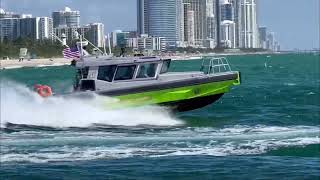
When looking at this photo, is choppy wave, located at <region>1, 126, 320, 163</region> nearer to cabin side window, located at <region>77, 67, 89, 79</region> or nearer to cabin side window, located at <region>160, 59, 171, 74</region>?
cabin side window, located at <region>160, 59, 171, 74</region>

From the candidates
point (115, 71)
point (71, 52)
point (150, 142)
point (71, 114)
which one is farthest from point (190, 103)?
point (150, 142)

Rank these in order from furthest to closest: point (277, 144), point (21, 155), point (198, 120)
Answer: point (198, 120) < point (277, 144) < point (21, 155)

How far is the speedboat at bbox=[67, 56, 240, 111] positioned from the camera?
82.3ft

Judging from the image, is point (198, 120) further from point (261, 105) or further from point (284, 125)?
point (261, 105)

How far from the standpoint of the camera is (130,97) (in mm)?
25062

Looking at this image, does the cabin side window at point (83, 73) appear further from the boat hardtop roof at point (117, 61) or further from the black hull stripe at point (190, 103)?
the black hull stripe at point (190, 103)

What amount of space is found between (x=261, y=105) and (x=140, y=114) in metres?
11.5

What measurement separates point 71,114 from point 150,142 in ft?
17.5

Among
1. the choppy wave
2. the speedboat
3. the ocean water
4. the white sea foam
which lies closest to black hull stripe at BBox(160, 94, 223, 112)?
the speedboat

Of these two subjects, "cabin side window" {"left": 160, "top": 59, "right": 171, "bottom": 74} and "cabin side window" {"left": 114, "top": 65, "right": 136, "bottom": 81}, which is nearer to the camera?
"cabin side window" {"left": 114, "top": 65, "right": 136, "bottom": 81}

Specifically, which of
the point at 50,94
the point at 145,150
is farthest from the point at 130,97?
the point at 145,150

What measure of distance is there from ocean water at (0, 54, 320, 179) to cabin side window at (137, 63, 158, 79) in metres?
1.09

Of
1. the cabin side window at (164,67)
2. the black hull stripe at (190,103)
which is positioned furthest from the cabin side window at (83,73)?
the black hull stripe at (190,103)

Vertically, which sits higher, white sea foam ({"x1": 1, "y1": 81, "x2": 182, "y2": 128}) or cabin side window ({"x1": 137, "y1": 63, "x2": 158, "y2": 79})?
cabin side window ({"x1": 137, "y1": 63, "x2": 158, "y2": 79})
